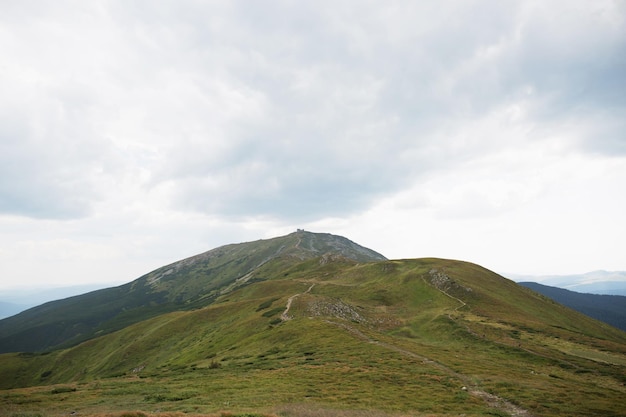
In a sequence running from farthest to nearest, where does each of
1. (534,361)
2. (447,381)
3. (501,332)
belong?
(501,332)
(534,361)
(447,381)

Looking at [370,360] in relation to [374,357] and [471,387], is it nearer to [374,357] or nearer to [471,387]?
[374,357]

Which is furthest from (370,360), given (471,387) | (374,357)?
(471,387)

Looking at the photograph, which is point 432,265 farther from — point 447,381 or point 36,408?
point 36,408

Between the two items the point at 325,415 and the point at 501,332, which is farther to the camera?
the point at 501,332

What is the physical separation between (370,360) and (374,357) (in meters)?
1.42

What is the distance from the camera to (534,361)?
152 ft

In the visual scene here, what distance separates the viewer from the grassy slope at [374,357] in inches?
1200

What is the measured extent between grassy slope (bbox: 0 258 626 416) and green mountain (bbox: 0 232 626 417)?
270mm

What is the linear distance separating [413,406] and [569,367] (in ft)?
97.2

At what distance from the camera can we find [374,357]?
150 feet

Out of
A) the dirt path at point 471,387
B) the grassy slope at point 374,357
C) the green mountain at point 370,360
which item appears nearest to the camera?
the dirt path at point 471,387

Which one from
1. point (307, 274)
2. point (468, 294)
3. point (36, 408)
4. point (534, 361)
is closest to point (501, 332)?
point (534, 361)

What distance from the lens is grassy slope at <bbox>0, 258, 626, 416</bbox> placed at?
30484mm

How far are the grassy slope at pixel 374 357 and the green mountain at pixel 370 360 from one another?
270 millimetres
